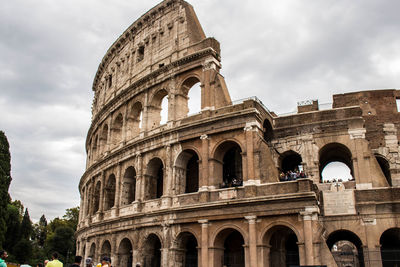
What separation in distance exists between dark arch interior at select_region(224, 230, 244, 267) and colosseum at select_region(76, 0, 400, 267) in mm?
49

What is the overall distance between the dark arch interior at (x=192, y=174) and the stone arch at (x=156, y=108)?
3265mm

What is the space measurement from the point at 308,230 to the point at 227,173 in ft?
19.7

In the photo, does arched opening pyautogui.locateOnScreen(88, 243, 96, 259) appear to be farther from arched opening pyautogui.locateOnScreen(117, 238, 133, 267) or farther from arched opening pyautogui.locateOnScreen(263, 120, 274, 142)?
arched opening pyautogui.locateOnScreen(263, 120, 274, 142)

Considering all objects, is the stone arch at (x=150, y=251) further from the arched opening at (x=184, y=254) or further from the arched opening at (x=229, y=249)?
the arched opening at (x=229, y=249)

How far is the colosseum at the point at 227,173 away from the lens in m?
16.0

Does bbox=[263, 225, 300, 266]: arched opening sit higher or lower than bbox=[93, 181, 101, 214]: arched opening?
lower

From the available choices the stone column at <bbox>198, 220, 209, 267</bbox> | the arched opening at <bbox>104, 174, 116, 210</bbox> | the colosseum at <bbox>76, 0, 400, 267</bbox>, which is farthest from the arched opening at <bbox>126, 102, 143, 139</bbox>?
the stone column at <bbox>198, 220, 209, 267</bbox>

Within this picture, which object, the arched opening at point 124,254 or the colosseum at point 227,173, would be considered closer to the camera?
the colosseum at point 227,173

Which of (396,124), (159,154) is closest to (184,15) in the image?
(159,154)

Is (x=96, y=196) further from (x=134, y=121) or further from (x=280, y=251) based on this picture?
(x=280, y=251)

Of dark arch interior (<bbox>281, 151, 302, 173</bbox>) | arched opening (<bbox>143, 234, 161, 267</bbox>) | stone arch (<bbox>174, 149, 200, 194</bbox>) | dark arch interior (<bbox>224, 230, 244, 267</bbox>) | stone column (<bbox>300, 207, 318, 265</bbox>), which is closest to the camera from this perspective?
stone column (<bbox>300, 207, 318, 265</bbox>)

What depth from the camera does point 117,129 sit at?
25.9 metres

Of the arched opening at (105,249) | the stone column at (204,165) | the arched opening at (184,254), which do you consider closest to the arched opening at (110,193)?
the arched opening at (105,249)

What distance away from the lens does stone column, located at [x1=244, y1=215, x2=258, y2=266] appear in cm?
1534
